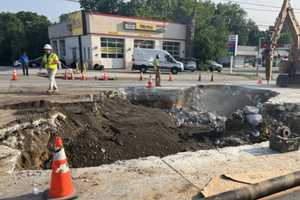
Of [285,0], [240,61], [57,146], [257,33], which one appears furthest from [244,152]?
[257,33]

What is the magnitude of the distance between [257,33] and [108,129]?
10157 centimetres

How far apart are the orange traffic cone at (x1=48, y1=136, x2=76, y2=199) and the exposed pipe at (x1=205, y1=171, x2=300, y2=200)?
1.78 m

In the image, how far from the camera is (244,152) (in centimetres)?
548

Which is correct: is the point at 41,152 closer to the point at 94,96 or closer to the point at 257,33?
the point at 94,96

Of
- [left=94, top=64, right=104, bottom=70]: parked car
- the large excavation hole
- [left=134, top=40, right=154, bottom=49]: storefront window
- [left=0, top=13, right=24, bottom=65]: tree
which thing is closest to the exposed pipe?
the large excavation hole

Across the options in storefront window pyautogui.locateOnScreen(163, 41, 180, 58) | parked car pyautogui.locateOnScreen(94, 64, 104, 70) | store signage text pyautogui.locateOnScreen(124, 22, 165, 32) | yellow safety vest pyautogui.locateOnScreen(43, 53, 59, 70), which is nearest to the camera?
yellow safety vest pyautogui.locateOnScreen(43, 53, 59, 70)

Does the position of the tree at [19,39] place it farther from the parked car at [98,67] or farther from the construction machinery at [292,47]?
the construction machinery at [292,47]

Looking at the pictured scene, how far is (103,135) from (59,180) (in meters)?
4.14

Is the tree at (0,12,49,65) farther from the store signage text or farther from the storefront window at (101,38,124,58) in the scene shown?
the store signage text

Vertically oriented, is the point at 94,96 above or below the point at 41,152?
above

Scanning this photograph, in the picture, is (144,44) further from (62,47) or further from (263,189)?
(263,189)

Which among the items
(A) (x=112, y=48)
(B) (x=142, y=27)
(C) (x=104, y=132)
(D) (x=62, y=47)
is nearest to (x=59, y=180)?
(C) (x=104, y=132)

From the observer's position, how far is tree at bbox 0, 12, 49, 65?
151ft

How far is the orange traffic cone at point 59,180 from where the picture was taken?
12.0 feet
